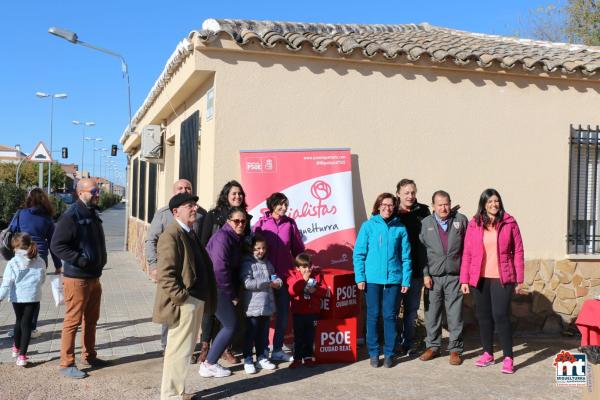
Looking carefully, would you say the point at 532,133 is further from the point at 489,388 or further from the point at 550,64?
A: the point at 489,388

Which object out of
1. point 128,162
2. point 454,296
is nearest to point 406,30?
point 454,296

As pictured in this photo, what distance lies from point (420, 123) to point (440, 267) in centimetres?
230

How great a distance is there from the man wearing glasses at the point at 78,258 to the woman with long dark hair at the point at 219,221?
1.08 metres

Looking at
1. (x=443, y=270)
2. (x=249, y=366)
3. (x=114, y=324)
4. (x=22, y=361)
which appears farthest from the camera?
(x=114, y=324)

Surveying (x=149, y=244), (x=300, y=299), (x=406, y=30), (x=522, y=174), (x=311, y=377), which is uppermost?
(x=406, y=30)

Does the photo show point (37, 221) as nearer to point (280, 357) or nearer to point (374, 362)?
point (280, 357)

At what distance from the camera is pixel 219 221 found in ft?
22.0

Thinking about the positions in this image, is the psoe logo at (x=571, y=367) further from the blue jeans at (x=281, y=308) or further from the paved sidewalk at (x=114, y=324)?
the paved sidewalk at (x=114, y=324)

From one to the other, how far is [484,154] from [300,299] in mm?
3600

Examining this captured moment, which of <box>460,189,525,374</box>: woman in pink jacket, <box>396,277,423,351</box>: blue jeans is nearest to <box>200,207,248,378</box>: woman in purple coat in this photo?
<box>396,277,423,351</box>: blue jeans

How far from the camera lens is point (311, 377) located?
6367mm

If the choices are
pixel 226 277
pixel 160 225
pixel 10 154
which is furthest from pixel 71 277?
pixel 10 154

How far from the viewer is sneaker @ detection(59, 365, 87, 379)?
6.16 m

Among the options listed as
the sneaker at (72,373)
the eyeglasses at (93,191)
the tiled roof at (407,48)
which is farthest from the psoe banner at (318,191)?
the sneaker at (72,373)
